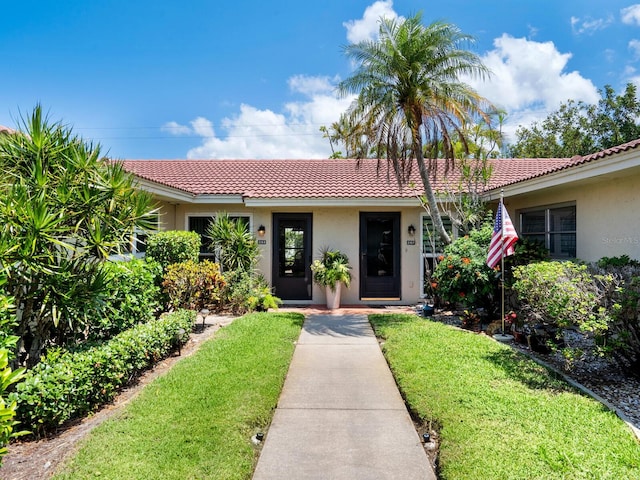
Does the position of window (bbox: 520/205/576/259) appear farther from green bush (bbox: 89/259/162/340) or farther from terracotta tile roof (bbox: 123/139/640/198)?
green bush (bbox: 89/259/162/340)

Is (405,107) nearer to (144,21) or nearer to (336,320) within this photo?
(336,320)

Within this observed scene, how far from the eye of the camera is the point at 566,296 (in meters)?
5.02

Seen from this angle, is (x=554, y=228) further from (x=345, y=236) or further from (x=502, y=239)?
Result: (x=345, y=236)

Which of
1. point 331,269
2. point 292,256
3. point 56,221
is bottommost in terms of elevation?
point 331,269

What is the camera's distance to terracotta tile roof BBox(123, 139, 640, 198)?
11.8 metres

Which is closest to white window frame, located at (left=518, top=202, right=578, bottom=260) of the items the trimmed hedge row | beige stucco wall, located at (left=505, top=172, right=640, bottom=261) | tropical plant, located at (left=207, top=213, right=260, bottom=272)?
beige stucco wall, located at (left=505, top=172, right=640, bottom=261)

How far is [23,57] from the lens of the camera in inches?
458

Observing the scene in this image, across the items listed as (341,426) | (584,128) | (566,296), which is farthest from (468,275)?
(584,128)

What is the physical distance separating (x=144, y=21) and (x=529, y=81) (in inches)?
786

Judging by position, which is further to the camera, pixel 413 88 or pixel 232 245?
pixel 232 245

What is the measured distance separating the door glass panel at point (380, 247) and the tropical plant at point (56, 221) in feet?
26.9

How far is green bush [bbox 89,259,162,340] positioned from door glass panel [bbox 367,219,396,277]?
7.37m

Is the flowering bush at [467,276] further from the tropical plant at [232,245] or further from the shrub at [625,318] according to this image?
the tropical plant at [232,245]

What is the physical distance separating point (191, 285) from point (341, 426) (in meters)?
5.11
